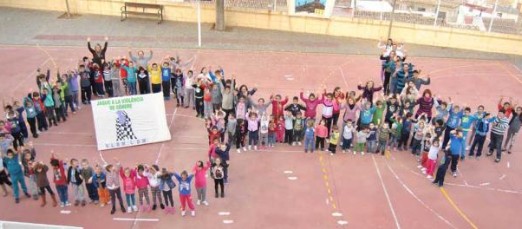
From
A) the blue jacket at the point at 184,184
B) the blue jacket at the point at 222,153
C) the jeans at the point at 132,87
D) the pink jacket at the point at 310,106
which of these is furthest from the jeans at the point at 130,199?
the jeans at the point at 132,87

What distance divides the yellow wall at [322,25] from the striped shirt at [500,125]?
9623mm

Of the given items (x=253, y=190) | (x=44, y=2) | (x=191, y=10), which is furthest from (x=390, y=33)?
(x=44, y=2)

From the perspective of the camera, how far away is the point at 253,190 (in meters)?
A: 11.4

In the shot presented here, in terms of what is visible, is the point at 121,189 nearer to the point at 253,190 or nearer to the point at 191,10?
the point at 253,190

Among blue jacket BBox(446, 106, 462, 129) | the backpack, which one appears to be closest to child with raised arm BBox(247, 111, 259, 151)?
the backpack

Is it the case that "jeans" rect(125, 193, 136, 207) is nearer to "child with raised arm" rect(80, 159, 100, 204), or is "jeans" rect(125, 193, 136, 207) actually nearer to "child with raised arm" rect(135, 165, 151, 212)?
"child with raised arm" rect(135, 165, 151, 212)

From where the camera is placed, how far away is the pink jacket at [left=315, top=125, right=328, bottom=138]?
12.7m

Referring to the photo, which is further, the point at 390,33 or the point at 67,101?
the point at 390,33

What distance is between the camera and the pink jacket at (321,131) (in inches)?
500

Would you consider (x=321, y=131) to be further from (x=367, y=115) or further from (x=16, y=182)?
(x=16, y=182)

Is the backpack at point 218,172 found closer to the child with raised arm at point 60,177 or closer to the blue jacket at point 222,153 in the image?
→ the blue jacket at point 222,153

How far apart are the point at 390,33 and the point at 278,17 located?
5.02 m

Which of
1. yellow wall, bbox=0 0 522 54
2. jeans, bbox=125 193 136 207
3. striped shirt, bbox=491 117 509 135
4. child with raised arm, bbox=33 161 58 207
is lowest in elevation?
jeans, bbox=125 193 136 207

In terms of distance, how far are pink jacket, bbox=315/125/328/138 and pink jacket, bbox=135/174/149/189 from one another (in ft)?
15.4
